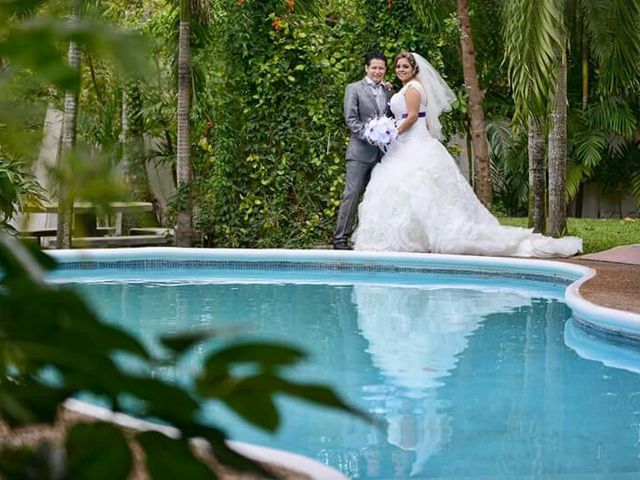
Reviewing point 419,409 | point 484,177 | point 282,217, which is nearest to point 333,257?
point 282,217

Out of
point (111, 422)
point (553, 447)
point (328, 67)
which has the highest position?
point (328, 67)

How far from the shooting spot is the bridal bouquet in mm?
11328

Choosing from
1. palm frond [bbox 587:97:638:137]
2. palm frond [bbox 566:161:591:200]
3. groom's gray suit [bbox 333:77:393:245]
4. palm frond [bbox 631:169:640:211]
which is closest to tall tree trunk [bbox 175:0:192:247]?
groom's gray suit [bbox 333:77:393:245]

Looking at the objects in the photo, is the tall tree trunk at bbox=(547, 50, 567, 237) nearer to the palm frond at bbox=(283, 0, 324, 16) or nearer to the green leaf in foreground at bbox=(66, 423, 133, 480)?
the palm frond at bbox=(283, 0, 324, 16)

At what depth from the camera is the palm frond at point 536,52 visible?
10.3m

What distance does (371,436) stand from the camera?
4.54 meters

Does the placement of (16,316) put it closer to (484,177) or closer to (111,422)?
(111,422)

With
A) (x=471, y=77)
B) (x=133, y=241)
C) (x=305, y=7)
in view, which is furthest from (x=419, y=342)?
(x=471, y=77)

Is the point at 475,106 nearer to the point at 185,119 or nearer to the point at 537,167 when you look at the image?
the point at 537,167

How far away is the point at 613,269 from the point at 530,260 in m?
0.83

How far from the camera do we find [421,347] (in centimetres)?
676

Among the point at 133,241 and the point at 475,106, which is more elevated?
the point at 475,106

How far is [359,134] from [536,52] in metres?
2.01

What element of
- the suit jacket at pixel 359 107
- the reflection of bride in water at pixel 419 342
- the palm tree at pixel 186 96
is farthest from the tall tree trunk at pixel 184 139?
the reflection of bride in water at pixel 419 342
